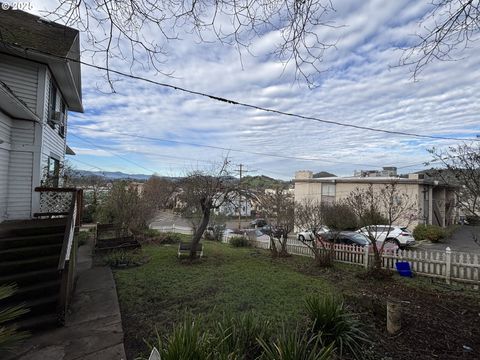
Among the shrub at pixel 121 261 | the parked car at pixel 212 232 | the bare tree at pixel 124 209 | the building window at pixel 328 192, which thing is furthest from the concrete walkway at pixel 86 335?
the building window at pixel 328 192

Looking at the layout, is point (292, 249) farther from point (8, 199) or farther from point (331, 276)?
point (8, 199)

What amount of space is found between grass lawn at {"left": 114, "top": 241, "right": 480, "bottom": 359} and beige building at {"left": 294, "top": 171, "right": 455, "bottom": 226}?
52.0 ft

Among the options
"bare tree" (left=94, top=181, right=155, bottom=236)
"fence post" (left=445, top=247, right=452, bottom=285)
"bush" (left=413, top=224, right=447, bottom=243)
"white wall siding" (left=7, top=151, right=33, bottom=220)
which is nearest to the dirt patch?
"fence post" (left=445, top=247, right=452, bottom=285)

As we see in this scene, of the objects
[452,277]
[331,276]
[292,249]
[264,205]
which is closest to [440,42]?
[331,276]

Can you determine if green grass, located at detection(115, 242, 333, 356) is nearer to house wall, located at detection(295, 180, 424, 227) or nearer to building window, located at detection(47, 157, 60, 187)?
building window, located at detection(47, 157, 60, 187)

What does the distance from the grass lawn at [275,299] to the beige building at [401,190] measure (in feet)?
52.0

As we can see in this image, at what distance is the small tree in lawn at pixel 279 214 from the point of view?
1334 centimetres

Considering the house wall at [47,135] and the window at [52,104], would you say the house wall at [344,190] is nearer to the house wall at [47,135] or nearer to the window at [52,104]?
the house wall at [47,135]

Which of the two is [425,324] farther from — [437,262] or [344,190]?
[344,190]

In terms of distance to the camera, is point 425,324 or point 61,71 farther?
point 61,71

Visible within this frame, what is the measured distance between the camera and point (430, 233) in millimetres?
22203

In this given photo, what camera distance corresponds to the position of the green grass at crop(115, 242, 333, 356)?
16.1ft

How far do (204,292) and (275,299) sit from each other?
1.68 m

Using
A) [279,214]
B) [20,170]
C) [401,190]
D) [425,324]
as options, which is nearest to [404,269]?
[279,214]
